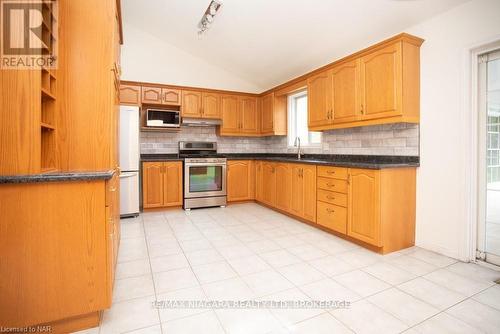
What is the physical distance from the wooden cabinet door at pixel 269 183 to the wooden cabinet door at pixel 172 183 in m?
1.53

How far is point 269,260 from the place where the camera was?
2.42 meters

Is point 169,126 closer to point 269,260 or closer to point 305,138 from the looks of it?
point 305,138

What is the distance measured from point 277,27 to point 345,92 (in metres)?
1.32

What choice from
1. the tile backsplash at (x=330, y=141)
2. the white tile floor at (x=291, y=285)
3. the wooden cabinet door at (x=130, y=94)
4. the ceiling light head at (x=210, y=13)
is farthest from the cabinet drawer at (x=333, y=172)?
the wooden cabinet door at (x=130, y=94)

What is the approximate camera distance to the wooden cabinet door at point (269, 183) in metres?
4.41

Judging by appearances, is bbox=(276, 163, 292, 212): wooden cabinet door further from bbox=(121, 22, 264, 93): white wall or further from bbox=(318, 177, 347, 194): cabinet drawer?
bbox=(121, 22, 264, 93): white wall

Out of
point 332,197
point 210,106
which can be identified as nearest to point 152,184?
point 210,106

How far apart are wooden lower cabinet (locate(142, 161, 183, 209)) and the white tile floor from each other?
109 cm

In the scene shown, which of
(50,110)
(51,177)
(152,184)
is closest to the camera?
(51,177)

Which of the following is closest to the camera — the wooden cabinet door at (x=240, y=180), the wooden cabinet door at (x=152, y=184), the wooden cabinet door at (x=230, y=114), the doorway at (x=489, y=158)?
the doorway at (x=489, y=158)

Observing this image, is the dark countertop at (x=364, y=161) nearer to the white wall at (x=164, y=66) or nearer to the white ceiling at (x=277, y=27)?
the white ceiling at (x=277, y=27)

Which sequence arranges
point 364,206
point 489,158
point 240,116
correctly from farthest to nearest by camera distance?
point 240,116
point 364,206
point 489,158

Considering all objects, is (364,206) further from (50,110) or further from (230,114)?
(230,114)

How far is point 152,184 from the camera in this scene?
4273 mm
